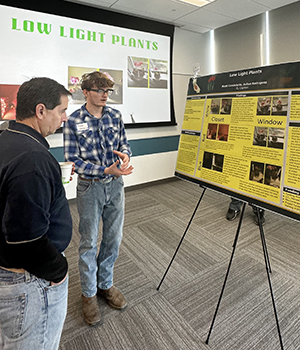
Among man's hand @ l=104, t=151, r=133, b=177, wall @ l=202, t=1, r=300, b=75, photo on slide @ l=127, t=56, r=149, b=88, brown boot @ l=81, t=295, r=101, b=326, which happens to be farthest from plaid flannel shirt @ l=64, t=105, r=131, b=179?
wall @ l=202, t=1, r=300, b=75

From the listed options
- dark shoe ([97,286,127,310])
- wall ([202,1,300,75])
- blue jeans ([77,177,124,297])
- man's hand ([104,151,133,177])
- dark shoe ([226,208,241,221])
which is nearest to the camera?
man's hand ([104,151,133,177])

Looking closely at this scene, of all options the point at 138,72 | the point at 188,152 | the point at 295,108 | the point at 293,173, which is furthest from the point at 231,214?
the point at 138,72

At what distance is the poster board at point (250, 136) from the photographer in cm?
119

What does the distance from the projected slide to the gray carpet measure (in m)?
1.71

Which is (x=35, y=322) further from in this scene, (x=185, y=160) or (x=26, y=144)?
(x=185, y=160)

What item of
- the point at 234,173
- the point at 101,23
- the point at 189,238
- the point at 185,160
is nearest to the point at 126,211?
the point at 189,238

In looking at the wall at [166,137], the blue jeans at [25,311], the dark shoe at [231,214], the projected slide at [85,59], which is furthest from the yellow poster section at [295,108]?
the wall at [166,137]

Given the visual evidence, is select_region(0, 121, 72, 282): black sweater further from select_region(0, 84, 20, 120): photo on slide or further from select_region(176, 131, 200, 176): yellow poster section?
select_region(0, 84, 20, 120): photo on slide

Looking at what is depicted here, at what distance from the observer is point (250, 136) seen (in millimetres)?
1356

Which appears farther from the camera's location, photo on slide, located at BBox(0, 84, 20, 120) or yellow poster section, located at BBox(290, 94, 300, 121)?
photo on slide, located at BBox(0, 84, 20, 120)

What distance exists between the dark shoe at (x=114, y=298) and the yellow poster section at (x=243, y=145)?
3.29 feet

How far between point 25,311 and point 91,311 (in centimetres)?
91

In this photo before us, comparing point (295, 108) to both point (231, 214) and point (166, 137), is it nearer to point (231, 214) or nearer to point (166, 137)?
point (231, 214)

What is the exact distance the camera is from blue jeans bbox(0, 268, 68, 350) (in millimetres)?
771
